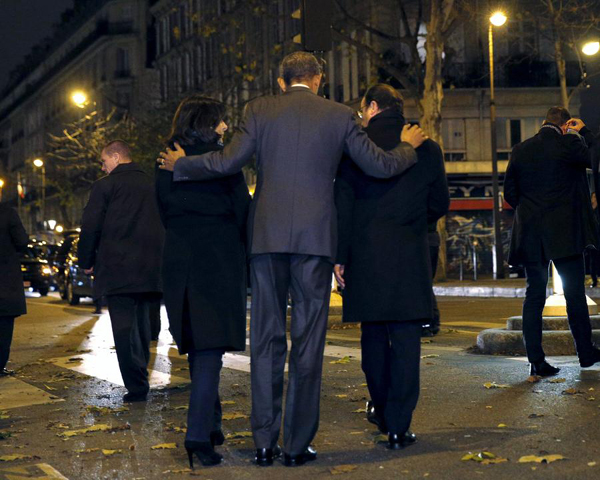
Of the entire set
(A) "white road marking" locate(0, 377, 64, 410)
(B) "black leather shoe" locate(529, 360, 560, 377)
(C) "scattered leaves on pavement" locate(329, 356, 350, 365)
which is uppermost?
(B) "black leather shoe" locate(529, 360, 560, 377)

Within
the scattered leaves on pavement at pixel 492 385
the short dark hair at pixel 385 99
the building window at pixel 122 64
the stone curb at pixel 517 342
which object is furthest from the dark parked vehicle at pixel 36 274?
the building window at pixel 122 64

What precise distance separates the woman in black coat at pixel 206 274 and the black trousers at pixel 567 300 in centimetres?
303

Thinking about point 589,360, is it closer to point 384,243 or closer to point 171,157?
point 384,243

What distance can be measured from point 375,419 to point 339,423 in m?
0.41

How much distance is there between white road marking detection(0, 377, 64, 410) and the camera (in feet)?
30.5

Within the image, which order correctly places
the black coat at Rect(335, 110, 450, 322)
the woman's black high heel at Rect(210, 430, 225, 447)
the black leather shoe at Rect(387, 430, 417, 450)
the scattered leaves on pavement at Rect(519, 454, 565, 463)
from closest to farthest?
1. the scattered leaves on pavement at Rect(519, 454, 565, 463)
2. the black leather shoe at Rect(387, 430, 417, 450)
3. the black coat at Rect(335, 110, 450, 322)
4. the woman's black high heel at Rect(210, 430, 225, 447)

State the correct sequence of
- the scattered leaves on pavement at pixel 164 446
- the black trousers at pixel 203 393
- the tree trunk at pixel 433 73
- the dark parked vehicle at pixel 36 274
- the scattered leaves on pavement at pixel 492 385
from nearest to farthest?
the black trousers at pixel 203 393 → the scattered leaves on pavement at pixel 164 446 → the scattered leaves on pavement at pixel 492 385 → the tree trunk at pixel 433 73 → the dark parked vehicle at pixel 36 274

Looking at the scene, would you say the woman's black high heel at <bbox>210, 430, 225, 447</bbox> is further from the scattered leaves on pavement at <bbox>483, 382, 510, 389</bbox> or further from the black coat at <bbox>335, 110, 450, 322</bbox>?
the scattered leaves on pavement at <bbox>483, 382, 510, 389</bbox>

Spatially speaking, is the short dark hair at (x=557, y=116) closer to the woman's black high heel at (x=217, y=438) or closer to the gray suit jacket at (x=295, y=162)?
the gray suit jacket at (x=295, y=162)

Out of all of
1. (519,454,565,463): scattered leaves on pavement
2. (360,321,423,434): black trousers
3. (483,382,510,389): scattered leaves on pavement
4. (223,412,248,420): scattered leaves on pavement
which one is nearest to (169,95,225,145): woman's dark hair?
(360,321,423,434): black trousers

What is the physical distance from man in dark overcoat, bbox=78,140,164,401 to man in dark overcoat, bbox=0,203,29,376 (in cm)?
205

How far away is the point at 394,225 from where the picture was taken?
22.0 feet

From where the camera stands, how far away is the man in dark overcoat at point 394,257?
21.8 feet

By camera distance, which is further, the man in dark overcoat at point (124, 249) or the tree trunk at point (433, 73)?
the tree trunk at point (433, 73)
